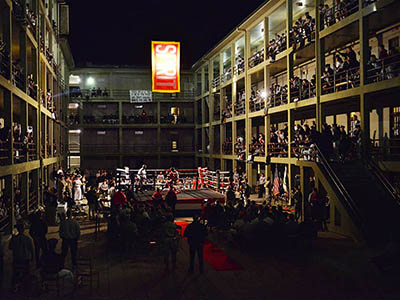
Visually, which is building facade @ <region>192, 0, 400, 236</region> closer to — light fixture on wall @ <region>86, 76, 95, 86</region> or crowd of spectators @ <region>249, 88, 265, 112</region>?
crowd of spectators @ <region>249, 88, 265, 112</region>

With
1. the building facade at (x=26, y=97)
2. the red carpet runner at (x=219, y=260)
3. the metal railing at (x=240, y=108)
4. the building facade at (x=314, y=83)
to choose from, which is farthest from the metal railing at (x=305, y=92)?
the building facade at (x=26, y=97)

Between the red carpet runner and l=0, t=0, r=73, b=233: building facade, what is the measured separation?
730 cm

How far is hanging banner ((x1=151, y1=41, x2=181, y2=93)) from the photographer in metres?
30.3

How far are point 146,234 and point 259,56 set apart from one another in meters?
18.0

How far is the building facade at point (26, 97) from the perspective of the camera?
15.8m

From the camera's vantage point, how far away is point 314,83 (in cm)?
2220

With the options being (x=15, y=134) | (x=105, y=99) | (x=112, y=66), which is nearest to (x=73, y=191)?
(x=15, y=134)

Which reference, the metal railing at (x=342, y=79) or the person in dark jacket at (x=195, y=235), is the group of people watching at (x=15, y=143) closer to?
the person in dark jacket at (x=195, y=235)

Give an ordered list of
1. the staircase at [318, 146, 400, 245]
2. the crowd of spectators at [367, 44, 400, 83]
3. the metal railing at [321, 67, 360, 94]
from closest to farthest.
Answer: the staircase at [318, 146, 400, 245] → the crowd of spectators at [367, 44, 400, 83] → the metal railing at [321, 67, 360, 94]

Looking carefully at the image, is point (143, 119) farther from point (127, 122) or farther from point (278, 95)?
point (278, 95)

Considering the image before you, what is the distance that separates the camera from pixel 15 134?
56.6ft

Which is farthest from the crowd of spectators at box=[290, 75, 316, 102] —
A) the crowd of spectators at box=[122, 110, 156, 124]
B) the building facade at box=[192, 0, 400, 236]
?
the crowd of spectators at box=[122, 110, 156, 124]

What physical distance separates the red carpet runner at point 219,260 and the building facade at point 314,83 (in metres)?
4.70

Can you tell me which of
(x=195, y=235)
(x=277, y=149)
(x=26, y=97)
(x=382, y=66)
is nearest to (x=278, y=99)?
(x=277, y=149)
